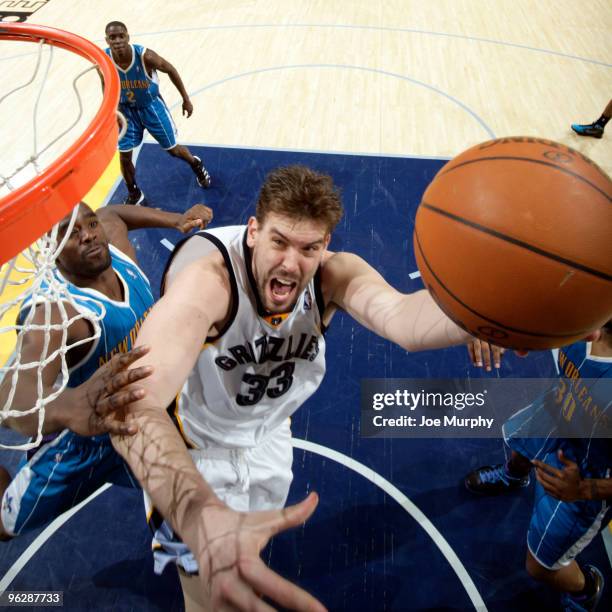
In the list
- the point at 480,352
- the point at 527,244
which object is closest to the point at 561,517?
the point at 480,352

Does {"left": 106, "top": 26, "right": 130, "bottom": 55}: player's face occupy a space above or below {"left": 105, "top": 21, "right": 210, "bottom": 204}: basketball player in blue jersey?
above

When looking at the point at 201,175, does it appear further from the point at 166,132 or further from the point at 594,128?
the point at 594,128

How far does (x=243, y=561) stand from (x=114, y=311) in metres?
1.80

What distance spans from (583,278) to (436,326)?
56cm

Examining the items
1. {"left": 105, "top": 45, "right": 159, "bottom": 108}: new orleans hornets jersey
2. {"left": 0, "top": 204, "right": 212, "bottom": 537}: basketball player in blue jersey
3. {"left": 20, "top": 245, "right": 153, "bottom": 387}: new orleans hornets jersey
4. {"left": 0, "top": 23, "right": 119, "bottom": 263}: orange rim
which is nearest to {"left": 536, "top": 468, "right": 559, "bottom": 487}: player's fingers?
{"left": 0, "top": 204, "right": 212, "bottom": 537}: basketball player in blue jersey

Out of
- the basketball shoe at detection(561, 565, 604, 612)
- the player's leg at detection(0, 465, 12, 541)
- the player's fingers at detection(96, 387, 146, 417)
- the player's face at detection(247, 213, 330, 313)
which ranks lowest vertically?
the basketball shoe at detection(561, 565, 604, 612)

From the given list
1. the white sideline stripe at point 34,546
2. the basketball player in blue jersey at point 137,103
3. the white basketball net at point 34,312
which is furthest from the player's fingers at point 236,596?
the basketball player in blue jersey at point 137,103

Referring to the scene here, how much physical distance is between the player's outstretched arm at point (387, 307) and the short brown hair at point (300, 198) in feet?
0.85

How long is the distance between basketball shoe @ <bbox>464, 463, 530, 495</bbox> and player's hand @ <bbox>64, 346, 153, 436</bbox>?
2.27 m

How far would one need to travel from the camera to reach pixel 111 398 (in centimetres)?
146

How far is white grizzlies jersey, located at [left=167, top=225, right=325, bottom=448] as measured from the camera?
2.01m

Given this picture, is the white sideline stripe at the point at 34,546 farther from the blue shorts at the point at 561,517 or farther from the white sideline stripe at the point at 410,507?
the blue shorts at the point at 561,517

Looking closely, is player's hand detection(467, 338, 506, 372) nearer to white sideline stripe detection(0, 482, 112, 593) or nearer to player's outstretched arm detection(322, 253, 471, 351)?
player's outstretched arm detection(322, 253, 471, 351)

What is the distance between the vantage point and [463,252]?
1.57m
